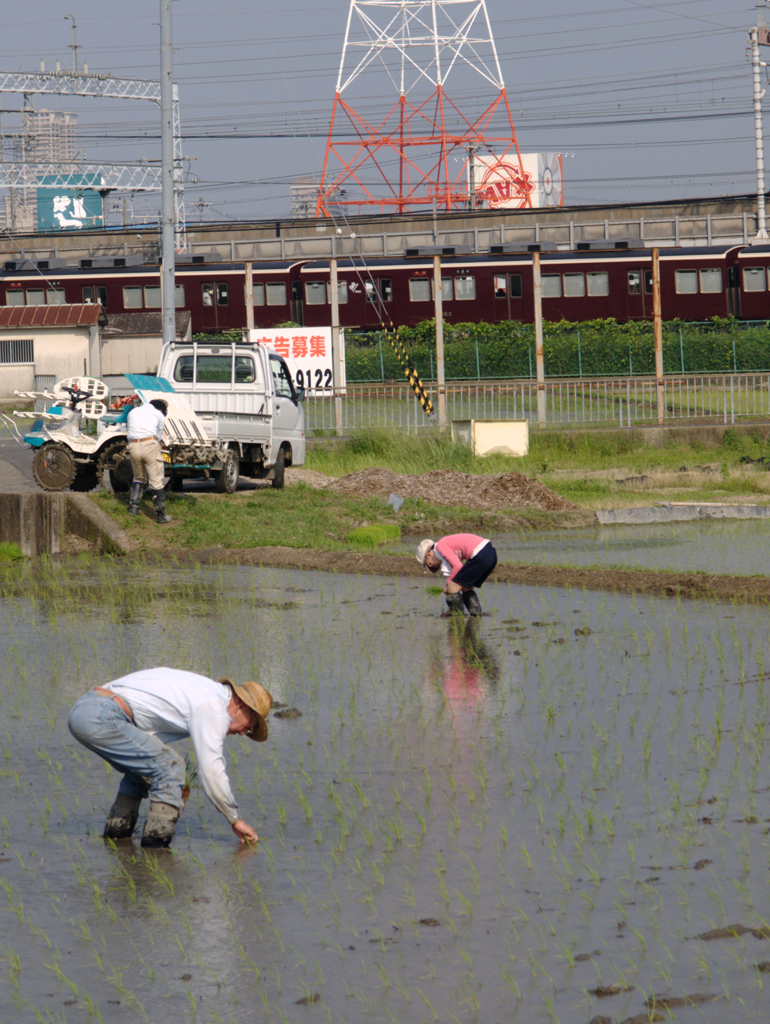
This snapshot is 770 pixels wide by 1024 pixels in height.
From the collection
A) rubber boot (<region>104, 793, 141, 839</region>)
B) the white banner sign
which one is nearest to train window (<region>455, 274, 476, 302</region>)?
the white banner sign

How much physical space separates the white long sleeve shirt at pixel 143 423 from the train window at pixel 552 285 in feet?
88.5

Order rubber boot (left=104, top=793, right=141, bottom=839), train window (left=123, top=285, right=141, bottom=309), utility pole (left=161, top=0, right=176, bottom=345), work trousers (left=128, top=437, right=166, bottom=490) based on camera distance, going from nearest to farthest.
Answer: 1. rubber boot (left=104, top=793, right=141, bottom=839)
2. work trousers (left=128, top=437, right=166, bottom=490)
3. utility pole (left=161, top=0, right=176, bottom=345)
4. train window (left=123, top=285, right=141, bottom=309)

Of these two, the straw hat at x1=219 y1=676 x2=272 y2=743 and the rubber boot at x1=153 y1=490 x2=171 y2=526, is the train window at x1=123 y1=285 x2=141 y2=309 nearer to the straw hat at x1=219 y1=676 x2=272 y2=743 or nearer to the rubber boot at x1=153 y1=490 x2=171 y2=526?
the rubber boot at x1=153 y1=490 x2=171 y2=526

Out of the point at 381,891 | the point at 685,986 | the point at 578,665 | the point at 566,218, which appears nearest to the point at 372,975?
the point at 381,891

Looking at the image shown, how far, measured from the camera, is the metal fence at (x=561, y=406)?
25.9 meters

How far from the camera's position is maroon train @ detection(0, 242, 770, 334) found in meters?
39.9

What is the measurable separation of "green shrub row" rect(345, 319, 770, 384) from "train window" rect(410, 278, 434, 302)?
4.39 metres

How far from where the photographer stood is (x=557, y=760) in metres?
7.05

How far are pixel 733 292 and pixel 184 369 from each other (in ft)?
86.7

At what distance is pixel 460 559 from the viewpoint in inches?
424

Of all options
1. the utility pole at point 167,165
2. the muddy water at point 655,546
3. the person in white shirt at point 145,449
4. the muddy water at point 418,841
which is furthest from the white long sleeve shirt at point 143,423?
the utility pole at point 167,165

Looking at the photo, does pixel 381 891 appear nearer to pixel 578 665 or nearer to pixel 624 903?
pixel 624 903

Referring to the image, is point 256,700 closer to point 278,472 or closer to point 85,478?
point 85,478

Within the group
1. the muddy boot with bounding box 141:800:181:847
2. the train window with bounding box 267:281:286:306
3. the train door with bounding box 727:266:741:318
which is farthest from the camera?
the train window with bounding box 267:281:286:306
